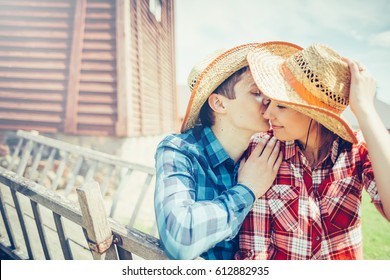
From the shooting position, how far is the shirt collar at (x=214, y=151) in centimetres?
115

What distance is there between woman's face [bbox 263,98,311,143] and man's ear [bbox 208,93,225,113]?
0.25 metres

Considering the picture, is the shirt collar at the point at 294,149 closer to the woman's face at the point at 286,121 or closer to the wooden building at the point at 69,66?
the woman's face at the point at 286,121

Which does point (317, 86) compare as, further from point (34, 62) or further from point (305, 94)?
point (34, 62)

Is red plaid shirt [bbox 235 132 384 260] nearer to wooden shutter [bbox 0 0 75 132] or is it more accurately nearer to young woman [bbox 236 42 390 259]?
young woman [bbox 236 42 390 259]

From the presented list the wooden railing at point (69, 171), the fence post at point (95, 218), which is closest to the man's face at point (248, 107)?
the fence post at point (95, 218)

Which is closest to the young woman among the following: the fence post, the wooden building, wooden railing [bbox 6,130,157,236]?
the fence post

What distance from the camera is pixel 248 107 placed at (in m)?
1.14

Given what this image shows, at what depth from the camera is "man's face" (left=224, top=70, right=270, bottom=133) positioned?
1123 mm

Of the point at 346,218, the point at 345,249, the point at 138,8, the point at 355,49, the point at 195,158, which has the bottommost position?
the point at 345,249

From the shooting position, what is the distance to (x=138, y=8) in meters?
3.81

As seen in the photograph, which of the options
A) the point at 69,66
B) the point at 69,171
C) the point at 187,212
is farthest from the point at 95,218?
the point at 69,66
